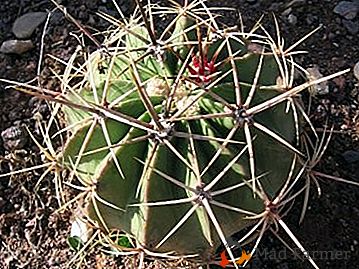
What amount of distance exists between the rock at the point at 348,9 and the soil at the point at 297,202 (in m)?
0.02

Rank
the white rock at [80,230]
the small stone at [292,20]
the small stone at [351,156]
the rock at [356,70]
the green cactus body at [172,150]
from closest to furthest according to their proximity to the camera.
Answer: the green cactus body at [172,150] < the white rock at [80,230] < the small stone at [351,156] < the rock at [356,70] < the small stone at [292,20]

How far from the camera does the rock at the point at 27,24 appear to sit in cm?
216

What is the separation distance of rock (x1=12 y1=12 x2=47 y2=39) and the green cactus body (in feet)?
2.66

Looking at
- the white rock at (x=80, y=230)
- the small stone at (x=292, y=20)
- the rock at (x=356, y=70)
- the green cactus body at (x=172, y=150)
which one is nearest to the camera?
the green cactus body at (x=172, y=150)

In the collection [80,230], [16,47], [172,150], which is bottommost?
[80,230]

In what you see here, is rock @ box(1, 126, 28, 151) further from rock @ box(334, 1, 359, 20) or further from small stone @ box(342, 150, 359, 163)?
rock @ box(334, 1, 359, 20)

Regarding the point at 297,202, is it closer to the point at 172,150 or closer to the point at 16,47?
the point at 172,150

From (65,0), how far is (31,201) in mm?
667

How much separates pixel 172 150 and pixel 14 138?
33.0 inches

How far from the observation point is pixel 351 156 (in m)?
1.93

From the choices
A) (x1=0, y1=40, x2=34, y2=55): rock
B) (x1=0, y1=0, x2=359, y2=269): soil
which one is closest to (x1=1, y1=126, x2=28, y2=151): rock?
(x1=0, y1=0, x2=359, y2=269): soil

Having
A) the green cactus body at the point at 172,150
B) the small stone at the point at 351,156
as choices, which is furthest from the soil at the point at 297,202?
the green cactus body at the point at 172,150

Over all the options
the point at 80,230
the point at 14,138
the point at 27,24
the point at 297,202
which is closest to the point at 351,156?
the point at 297,202

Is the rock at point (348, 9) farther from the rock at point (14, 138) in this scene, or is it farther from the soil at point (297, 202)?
the rock at point (14, 138)
